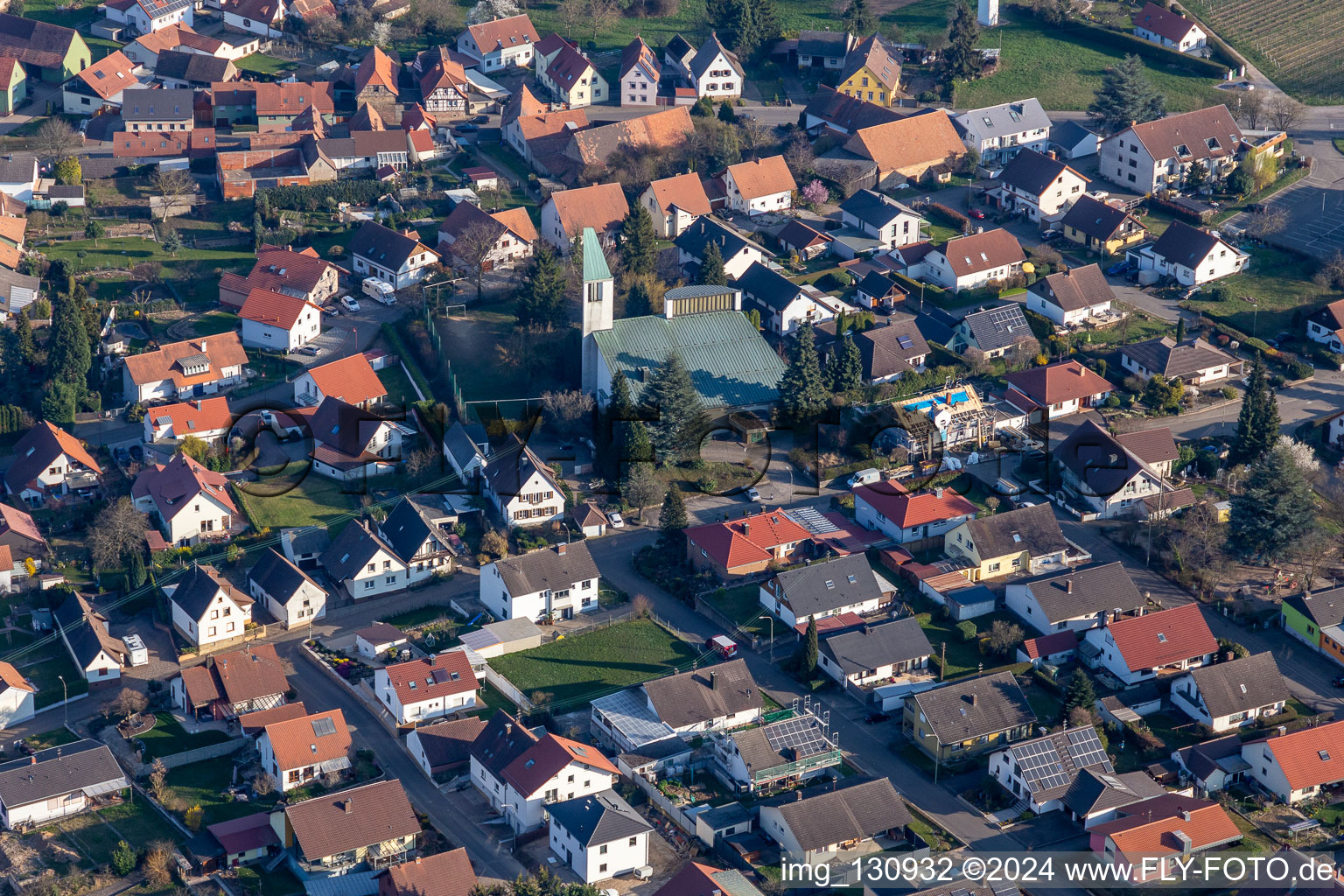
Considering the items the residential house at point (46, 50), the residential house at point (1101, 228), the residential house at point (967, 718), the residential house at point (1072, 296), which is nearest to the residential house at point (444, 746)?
the residential house at point (967, 718)

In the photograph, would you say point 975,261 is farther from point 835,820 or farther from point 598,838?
point 598,838

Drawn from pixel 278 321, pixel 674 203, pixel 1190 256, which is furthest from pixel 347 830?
pixel 1190 256

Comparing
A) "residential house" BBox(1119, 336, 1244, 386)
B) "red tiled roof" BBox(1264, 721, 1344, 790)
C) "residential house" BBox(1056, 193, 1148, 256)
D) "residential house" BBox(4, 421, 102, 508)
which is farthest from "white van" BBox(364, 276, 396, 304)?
"red tiled roof" BBox(1264, 721, 1344, 790)

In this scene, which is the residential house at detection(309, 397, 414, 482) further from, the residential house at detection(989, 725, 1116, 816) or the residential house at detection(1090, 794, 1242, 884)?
the residential house at detection(1090, 794, 1242, 884)

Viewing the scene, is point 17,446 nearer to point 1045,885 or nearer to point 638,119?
point 638,119

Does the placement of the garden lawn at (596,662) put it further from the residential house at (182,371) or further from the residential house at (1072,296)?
the residential house at (1072,296)

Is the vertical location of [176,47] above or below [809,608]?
above

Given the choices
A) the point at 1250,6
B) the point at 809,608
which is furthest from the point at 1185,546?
the point at 1250,6
